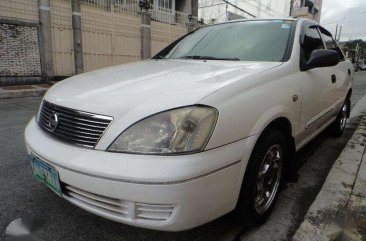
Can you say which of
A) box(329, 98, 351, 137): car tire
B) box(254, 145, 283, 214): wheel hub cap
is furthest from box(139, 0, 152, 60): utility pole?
box(254, 145, 283, 214): wheel hub cap

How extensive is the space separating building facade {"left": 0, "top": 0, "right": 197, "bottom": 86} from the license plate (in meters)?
8.16

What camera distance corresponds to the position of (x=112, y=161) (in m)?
1.64

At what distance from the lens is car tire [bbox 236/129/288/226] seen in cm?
194

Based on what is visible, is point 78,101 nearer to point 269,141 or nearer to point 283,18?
point 269,141

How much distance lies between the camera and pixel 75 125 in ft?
6.07

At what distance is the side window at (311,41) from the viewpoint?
2.96 meters

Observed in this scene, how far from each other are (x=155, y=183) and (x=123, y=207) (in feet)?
0.91

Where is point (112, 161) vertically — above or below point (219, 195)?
above

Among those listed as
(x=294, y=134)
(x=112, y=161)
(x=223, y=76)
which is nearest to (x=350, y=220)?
(x=294, y=134)

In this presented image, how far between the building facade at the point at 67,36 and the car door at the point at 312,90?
8498 mm

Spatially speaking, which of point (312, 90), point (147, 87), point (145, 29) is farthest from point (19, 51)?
point (312, 90)

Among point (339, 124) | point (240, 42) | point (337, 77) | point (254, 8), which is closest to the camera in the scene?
point (240, 42)

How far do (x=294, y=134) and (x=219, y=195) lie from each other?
3.65 feet

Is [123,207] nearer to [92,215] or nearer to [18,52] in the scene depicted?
[92,215]
